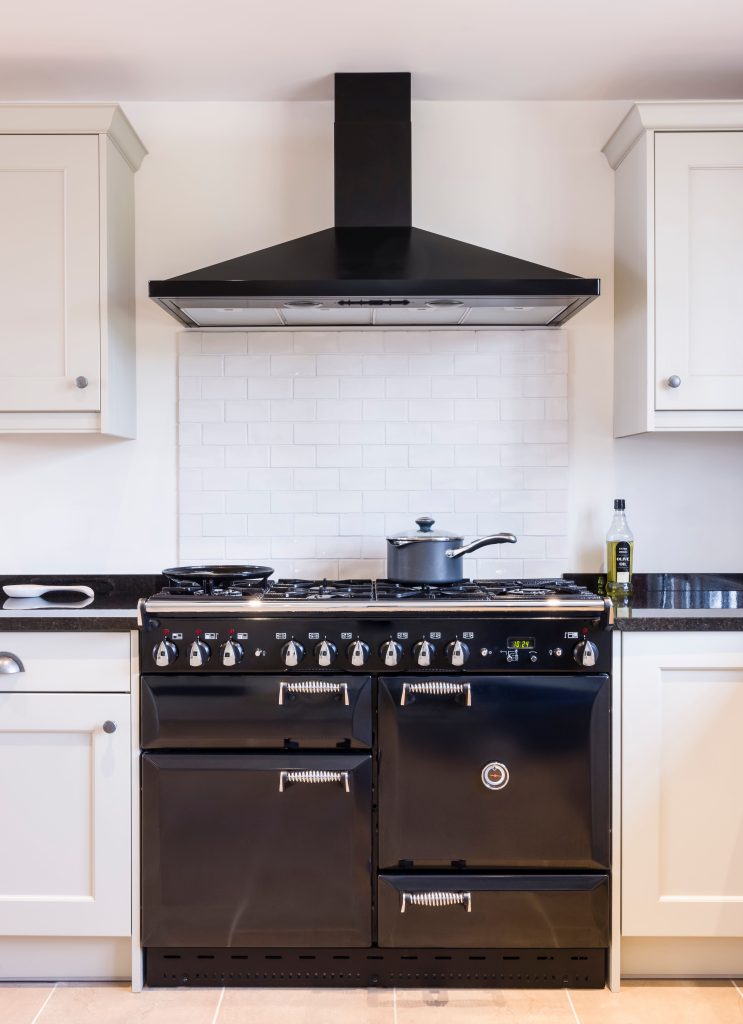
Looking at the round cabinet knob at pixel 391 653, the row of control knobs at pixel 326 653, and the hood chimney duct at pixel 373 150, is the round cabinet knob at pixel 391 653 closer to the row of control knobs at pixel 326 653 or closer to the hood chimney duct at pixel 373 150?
the row of control knobs at pixel 326 653

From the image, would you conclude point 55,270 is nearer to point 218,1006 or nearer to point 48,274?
point 48,274

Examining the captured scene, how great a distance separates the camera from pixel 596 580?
2.70m

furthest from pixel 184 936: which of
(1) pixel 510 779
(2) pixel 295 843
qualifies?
(1) pixel 510 779

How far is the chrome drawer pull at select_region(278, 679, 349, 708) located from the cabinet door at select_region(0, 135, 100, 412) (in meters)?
1.07

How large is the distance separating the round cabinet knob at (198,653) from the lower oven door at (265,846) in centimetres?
24

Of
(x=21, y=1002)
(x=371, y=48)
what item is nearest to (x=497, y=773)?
(x=21, y=1002)

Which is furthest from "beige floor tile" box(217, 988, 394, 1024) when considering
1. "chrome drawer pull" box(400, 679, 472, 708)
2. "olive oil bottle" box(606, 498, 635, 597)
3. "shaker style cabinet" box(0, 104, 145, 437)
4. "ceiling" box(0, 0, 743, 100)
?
"ceiling" box(0, 0, 743, 100)

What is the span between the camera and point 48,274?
240cm

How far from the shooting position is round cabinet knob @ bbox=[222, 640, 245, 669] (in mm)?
2029

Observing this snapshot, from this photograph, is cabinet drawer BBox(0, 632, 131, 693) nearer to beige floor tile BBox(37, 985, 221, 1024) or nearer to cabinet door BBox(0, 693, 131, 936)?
cabinet door BBox(0, 693, 131, 936)

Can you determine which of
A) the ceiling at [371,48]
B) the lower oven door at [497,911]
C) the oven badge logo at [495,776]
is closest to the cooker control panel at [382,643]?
the oven badge logo at [495,776]

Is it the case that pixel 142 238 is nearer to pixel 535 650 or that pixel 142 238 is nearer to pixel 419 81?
pixel 419 81

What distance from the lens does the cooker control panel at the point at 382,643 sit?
2.04 meters

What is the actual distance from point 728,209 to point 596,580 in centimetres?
119
